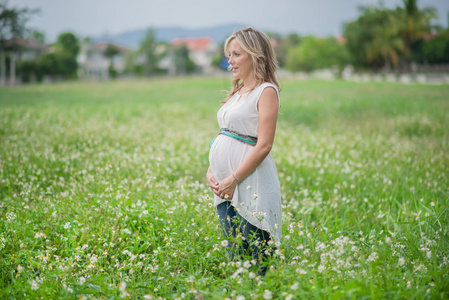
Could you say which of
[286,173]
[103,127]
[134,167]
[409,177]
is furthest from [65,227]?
[103,127]

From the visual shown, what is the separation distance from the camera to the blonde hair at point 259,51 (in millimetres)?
2832

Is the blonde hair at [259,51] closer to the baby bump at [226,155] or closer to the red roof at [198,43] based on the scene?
the baby bump at [226,155]

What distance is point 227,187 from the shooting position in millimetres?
2941

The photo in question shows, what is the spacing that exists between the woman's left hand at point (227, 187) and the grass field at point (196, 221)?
50 centimetres

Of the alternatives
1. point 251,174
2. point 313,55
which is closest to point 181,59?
point 313,55

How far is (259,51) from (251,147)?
0.79m

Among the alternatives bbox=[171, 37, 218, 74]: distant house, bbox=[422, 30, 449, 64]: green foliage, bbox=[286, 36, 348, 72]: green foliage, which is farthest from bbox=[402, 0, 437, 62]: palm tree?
bbox=[171, 37, 218, 74]: distant house

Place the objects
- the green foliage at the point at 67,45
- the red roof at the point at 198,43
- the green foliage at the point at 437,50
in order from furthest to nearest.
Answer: the red roof at the point at 198,43 < the green foliage at the point at 67,45 < the green foliage at the point at 437,50

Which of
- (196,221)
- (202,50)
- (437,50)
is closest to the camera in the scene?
(196,221)

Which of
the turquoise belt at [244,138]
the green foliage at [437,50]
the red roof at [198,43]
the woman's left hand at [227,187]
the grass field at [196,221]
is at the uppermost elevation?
the red roof at [198,43]

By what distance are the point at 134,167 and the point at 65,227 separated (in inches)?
96.8

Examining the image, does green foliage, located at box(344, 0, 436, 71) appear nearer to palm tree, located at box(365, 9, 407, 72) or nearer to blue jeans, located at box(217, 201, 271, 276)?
palm tree, located at box(365, 9, 407, 72)

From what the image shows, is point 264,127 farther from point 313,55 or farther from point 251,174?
point 313,55

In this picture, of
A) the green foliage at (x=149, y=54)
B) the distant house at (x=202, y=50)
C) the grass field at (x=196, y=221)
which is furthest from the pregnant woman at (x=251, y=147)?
the distant house at (x=202, y=50)
